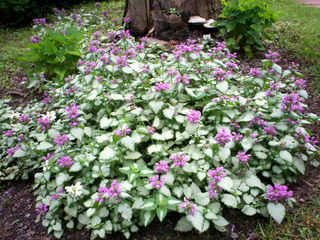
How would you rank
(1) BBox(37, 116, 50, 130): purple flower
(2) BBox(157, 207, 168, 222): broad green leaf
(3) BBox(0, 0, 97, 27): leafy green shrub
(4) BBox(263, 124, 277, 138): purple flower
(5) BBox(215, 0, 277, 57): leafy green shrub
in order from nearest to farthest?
(2) BBox(157, 207, 168, 222): broad green leaf → (4) BBox(263, 124, 277, 138): purple flower → (1) BBox(37, 116, 50, 130): purple flower → (5) BBox(215, 0, 277, 57): leafy green shrub → (3) BBox(0, 0, 97, 27): leafy green shrub

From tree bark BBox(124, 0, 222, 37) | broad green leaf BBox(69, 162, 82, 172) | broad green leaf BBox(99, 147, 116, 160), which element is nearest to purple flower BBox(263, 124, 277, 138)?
broad green leaf BBox(99, 147, 116, 160)

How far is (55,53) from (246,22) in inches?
119

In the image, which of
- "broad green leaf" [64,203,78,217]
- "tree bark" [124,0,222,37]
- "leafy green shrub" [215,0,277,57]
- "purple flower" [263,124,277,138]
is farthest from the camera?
"tree bark" [124,0,222,37]

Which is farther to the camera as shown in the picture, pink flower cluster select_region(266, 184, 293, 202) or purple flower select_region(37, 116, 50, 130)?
purple flower select_region(37, 116, 50, 130)

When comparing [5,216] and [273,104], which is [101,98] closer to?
[5,216]

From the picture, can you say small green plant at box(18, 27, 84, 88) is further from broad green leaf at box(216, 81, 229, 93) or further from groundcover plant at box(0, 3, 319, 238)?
broad green leaf at box(216, 81, 229, 93)

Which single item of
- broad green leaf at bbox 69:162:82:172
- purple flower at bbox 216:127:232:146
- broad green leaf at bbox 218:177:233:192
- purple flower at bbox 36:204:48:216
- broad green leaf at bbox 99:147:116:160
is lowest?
purple flower at bbox 36:204:48:216

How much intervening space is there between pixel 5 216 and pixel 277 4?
841 centimetres

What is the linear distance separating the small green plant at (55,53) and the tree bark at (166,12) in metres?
1.51

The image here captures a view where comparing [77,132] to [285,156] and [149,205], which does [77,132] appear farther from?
[285,156]

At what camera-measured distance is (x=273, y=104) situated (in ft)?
7.80

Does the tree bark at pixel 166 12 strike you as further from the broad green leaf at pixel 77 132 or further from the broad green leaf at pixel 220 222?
the broad green leaf at pixel 220 222

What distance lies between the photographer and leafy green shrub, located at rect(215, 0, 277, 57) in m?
3.72

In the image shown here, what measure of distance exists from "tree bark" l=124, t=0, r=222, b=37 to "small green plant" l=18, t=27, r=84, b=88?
1.51 meters
